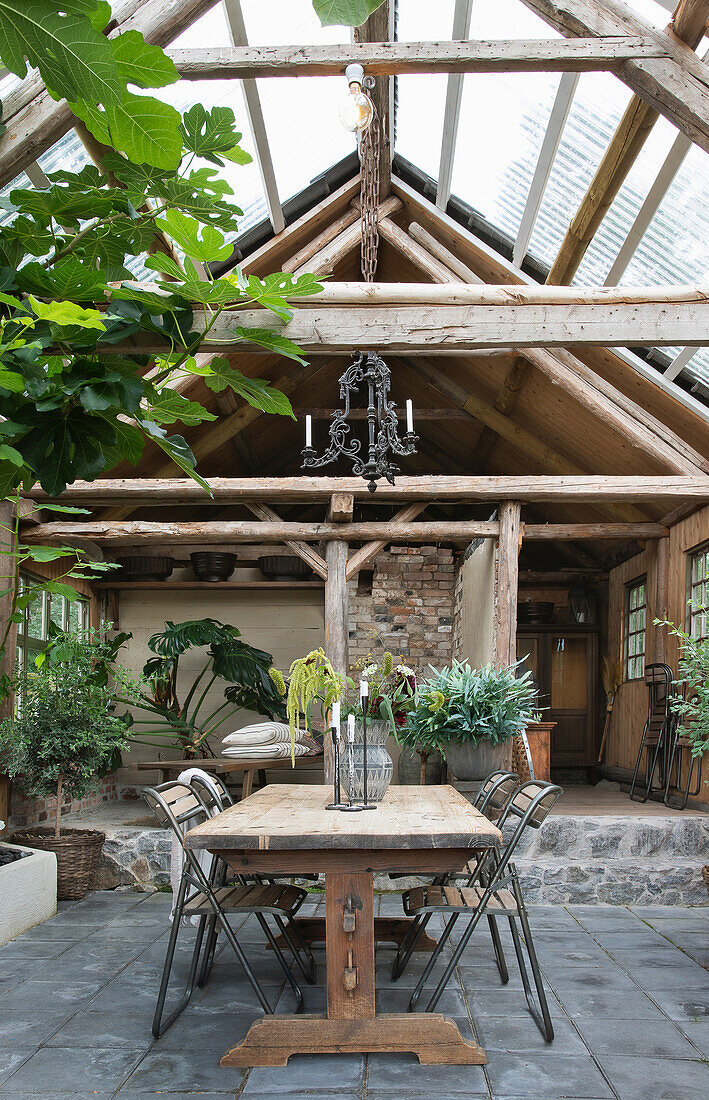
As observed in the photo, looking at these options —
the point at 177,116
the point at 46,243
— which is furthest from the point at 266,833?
the point at 177,116

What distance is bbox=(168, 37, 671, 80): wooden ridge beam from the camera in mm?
3520

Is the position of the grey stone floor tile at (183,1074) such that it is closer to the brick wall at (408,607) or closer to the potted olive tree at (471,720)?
the potted olive tree at (471,720)

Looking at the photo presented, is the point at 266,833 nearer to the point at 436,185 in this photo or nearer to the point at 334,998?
the point at 334,998

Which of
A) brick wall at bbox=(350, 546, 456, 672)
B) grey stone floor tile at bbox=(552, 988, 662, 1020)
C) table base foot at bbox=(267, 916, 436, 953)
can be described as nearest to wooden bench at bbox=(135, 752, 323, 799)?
table base foot at bbox=(267, 916, 436, 953)

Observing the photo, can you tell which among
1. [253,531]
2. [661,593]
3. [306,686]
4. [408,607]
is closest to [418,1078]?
[306,686]

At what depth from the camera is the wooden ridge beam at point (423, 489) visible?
5938mm

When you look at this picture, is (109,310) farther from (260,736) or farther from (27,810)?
(27,810)

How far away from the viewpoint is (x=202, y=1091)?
2.46 m

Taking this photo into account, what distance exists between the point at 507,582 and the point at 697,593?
4.54ft

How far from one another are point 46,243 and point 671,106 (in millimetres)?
2916

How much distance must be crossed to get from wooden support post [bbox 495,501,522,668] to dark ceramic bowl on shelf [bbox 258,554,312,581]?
2.40m

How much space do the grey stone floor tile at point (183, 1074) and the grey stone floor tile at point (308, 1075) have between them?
0.19ft

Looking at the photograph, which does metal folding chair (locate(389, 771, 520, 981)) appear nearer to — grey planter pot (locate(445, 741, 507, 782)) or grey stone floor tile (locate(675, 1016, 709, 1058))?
grey planter pot (locate(445, 741, 507, 782))

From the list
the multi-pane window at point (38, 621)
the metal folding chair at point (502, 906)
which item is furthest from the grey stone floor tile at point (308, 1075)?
the multi-pane window at point (38, 621)
